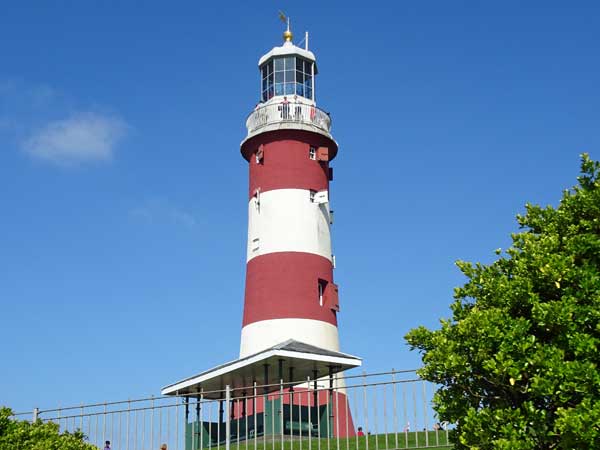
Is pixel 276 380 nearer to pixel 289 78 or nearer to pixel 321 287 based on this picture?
pixel 321 287

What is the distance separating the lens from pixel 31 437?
59.5 ft

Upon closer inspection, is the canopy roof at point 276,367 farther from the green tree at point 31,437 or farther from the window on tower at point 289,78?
the window on tower at point 289,78

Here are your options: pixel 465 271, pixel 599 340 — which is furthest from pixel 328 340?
pixel 599 340

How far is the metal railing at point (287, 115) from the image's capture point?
34.1 metres

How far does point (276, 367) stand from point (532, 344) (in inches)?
566

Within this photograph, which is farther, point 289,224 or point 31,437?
point 289,224

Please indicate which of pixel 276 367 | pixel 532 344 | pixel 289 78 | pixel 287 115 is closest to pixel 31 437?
pixel 276 367

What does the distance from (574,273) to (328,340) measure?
2005 centimetres

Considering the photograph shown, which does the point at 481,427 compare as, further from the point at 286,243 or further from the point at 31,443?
the point at 286,243

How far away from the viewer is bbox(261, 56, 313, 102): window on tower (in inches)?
1398

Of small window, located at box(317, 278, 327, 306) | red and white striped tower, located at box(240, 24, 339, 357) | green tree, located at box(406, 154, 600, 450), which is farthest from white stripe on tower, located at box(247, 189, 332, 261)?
green tree, located at box(406, 154, 600, 450)

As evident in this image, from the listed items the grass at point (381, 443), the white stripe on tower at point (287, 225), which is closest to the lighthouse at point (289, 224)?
the white stripe on tower at point (287, 225)

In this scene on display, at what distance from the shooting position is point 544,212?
45.0ft

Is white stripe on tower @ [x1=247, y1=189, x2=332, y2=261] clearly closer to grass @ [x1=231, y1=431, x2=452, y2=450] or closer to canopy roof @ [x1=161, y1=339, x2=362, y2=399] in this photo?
canopy roof @ [x1=161, y1=339, x2=362, y2=399]
